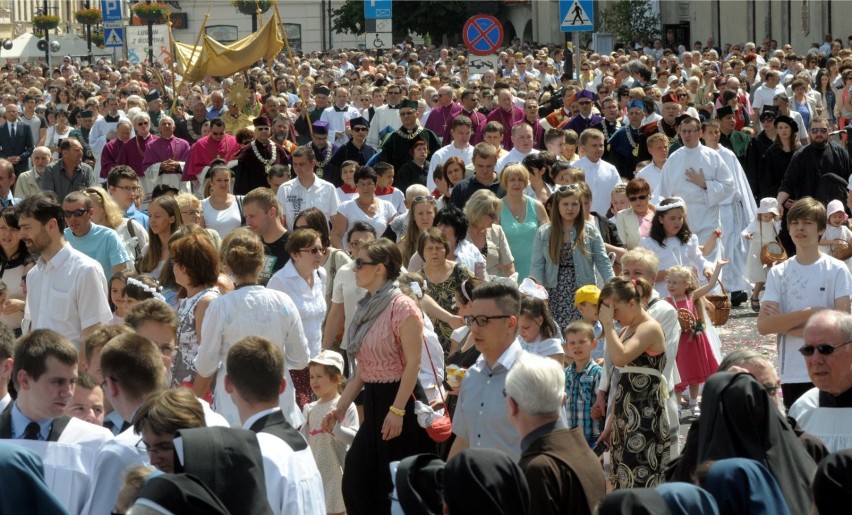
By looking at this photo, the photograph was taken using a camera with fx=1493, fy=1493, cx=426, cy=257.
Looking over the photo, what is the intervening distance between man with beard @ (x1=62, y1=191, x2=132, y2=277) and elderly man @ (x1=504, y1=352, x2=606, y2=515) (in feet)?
14.8

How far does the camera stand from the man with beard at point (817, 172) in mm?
14656

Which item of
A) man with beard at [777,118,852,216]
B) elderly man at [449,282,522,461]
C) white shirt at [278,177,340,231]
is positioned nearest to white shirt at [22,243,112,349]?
elderly man at [449,282,522,461]

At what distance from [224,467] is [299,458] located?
2.37ft

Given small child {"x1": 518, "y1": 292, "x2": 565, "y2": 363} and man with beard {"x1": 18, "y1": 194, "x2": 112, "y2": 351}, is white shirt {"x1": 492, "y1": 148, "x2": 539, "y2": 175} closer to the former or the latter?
small child {"x1": 518, "y1": 292, "x2": 565, "y2": 363}

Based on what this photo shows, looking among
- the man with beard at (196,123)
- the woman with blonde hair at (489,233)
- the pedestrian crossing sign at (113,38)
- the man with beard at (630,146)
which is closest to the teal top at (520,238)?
the woman with blonde hair at (489,233)

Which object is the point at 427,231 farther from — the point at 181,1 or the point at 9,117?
the point at 181,1

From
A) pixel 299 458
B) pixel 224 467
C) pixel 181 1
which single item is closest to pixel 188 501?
pixel 224 467

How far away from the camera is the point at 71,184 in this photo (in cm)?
1486

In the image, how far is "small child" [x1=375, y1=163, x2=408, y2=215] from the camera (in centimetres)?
1359

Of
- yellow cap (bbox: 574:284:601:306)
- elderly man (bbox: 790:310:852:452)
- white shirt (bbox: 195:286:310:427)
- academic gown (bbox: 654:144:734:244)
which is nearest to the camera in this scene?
elderly man (bbox: 790:310:852:452)

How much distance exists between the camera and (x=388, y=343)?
7.33 metres

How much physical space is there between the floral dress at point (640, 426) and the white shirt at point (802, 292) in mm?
908

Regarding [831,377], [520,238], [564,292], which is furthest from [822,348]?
[520,238]

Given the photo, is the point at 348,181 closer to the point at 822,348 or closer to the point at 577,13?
the point at 577,13
